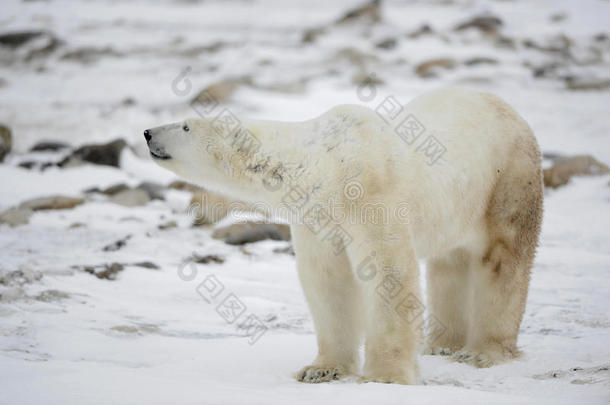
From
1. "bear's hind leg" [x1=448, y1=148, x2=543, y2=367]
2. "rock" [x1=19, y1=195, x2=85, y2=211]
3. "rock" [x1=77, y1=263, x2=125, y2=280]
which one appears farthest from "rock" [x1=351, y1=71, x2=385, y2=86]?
"bear's hind leg" [x1=448, y1=148, x2=543, y2=367]

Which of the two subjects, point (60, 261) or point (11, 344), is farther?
point (60, 261)

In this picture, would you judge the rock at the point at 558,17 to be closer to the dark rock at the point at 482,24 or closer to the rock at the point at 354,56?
the dark rock at the point at 482,24

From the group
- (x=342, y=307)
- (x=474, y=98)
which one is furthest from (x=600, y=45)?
(x=342, y=307)

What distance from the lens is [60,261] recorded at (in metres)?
5.09

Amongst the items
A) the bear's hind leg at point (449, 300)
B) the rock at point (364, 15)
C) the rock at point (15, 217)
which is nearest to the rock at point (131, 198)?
the rock at point (15, 217)

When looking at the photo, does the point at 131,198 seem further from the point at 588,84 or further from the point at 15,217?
the point at 588,84

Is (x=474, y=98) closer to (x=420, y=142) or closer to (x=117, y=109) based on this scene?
(x=420, y=142)

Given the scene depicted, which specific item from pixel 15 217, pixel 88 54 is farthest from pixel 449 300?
pixel 88 54

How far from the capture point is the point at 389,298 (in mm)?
2920

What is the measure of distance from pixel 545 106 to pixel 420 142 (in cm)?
890

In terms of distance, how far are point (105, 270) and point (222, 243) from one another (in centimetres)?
138

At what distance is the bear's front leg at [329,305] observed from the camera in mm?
3170

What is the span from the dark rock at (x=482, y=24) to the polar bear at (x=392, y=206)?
1432 cm

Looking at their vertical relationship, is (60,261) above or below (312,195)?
below
